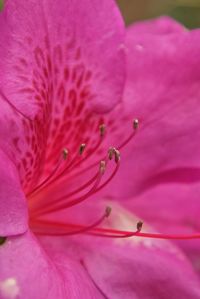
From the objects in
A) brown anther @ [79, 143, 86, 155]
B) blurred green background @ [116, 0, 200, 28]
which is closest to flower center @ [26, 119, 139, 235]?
brown anther @ [79, 143, 86, 155]

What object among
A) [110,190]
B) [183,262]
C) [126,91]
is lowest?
[183,262]

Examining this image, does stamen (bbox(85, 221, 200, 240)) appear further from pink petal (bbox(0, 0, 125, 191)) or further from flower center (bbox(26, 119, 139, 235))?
pink petal (bbox(0, 0, 125, 191))

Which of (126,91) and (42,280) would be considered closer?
(42,280)

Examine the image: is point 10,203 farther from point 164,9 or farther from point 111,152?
point 164,9

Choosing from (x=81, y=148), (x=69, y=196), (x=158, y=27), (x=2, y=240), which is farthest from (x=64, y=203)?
(x=158, y=27)

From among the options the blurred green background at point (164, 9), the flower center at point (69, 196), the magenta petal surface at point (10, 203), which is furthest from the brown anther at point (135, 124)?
the blurred green background at point (164, 9)

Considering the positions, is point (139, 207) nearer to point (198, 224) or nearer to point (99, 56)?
point (198, 224)

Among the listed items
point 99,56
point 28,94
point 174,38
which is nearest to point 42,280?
point 28,94

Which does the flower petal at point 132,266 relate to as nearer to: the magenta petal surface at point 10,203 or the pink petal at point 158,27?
the magenta petal surface at point 10,203
